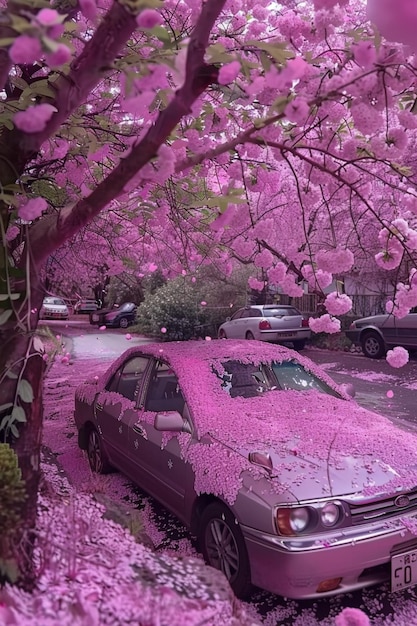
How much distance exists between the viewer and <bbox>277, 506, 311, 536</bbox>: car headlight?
287 cm

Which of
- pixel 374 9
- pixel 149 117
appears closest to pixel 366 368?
pixel 149 117

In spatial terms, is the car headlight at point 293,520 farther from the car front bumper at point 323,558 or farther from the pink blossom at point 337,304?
the pink blossom at point 337,304

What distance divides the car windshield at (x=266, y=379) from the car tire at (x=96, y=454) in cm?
175

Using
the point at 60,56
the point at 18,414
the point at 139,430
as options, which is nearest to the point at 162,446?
the point at 139,430

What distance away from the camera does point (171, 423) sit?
3719 mm

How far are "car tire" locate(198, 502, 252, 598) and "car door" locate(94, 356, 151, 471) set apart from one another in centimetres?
141

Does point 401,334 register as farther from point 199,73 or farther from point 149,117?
point 199,73

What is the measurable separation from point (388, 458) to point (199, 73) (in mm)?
2479

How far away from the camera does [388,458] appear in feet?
10.9

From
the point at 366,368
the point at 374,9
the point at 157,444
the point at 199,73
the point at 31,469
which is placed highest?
the point at 374,9

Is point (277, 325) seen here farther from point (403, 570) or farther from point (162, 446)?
point (403, 570)

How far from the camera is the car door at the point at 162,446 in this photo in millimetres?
3711

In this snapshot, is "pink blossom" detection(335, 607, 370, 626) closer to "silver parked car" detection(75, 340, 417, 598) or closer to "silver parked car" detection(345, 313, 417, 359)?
"silver parked car" detection(75, 340, 417, 598)

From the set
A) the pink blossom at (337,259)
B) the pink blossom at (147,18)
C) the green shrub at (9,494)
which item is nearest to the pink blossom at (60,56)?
the pink blossom at (147,18)
